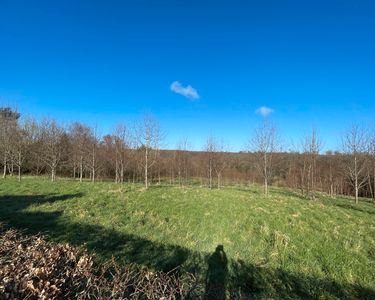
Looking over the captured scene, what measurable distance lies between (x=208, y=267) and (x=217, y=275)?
37cm

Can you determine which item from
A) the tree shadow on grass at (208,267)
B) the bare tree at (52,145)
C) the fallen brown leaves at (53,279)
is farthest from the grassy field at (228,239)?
the bare tree at (52,145)

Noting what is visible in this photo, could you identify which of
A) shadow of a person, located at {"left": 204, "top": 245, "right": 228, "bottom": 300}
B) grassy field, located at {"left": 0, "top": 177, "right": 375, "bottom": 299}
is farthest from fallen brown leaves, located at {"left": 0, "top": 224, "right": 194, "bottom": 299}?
shadow of a person, located at {"left": 204, "top": 245, "right": 228, "bottom": 300}

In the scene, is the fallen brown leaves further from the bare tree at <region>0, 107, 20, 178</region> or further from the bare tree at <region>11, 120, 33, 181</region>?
the bare tree at <region>0, 107, 20, 178</region>

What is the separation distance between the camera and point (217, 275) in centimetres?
589

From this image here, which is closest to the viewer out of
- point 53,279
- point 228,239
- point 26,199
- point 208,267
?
point 53,279

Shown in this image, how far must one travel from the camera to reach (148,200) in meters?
12.1

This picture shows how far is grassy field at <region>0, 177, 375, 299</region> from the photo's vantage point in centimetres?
584

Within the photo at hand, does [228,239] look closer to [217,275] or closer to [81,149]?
[217,275]

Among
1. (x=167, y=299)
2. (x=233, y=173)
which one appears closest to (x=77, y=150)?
(x=233, y=173)

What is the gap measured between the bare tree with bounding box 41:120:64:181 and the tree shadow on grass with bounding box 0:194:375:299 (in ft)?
62.4

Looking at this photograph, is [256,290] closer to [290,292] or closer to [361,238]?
[290,292]

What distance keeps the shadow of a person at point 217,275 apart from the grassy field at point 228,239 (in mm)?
21

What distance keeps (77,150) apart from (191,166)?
569 inches

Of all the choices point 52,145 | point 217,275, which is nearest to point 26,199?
point 217,275
